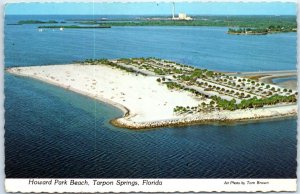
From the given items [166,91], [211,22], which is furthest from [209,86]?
[211,22]

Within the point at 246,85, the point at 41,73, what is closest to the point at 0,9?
the point at 41,73

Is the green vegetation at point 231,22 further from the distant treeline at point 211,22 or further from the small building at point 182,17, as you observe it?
the small building at point 182,17

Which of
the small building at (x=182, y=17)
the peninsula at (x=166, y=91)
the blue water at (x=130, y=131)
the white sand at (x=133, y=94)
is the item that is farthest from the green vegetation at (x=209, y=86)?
the small building at (x=182, y=17)

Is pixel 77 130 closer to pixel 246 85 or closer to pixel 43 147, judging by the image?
pixel 43 147

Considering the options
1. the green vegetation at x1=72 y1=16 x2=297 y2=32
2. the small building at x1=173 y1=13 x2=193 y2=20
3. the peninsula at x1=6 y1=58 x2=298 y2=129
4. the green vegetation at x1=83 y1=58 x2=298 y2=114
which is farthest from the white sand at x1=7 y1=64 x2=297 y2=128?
the small building at x1=173 y1=13 x2=193 y2=20

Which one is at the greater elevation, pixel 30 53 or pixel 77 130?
pixel 30 53

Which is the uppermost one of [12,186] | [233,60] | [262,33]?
[262,33]

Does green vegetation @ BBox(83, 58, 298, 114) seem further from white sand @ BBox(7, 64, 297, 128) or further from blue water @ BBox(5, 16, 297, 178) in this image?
blue water @ BBox(5, 16, 297, 178)
